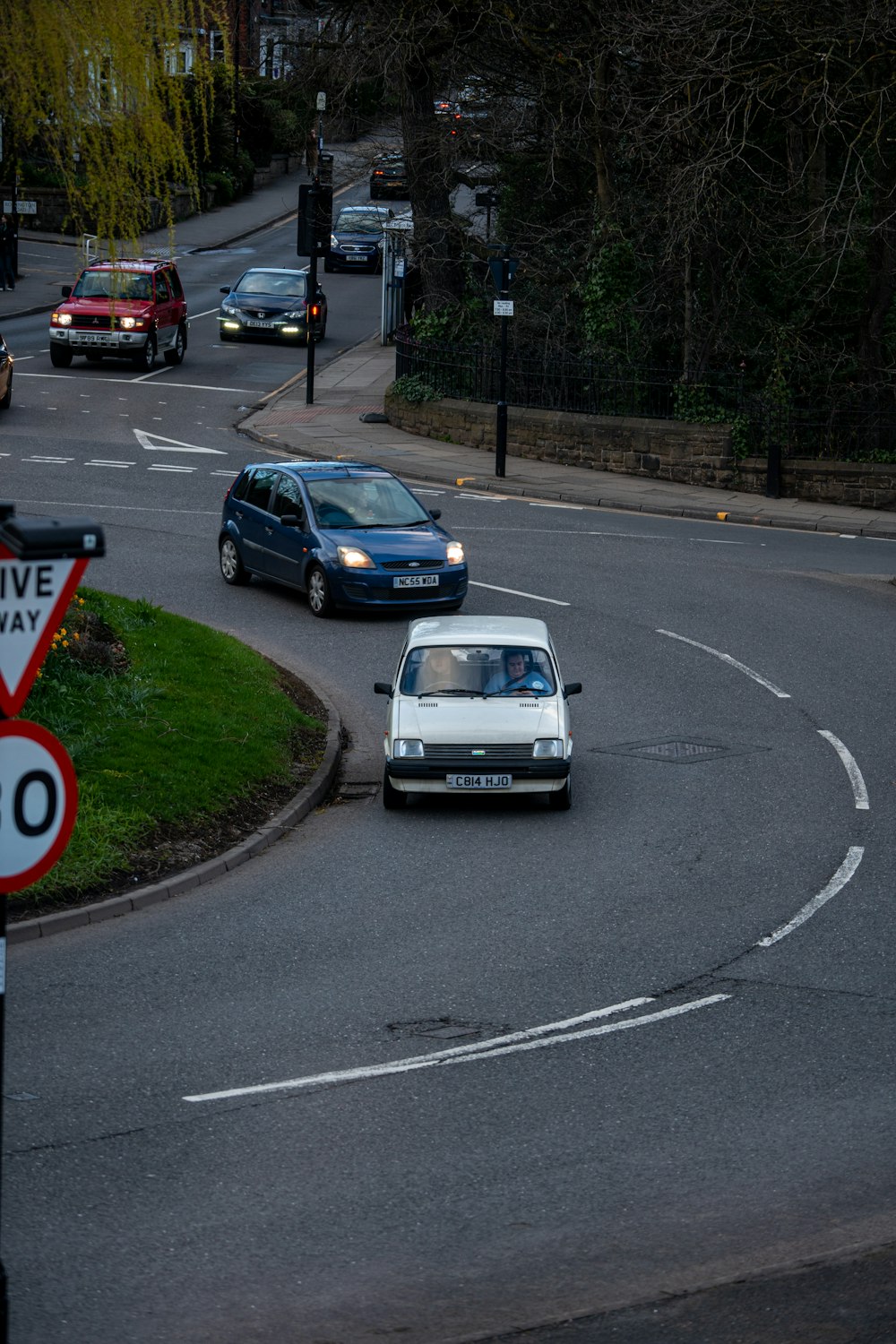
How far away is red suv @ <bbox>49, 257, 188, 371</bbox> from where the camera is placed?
42250 millimetres

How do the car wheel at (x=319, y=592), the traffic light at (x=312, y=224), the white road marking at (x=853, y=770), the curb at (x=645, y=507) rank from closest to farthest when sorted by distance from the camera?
the white road marking at (x=853, y=770)
the car wheel at (x=319, y=592)
the curb at (x=645, y=507)
the traffic light at (x=312, y=224)

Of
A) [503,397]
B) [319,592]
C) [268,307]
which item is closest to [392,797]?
[319,592]

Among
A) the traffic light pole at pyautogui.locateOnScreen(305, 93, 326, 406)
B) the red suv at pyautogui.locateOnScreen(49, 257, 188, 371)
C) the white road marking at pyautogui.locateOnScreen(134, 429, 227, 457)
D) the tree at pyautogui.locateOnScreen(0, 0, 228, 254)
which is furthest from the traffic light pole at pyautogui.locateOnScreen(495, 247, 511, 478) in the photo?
the tree at pyautogui.locateOnScreen(0, 0, 228, 254)

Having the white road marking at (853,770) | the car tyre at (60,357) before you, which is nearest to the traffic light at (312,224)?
the car tyre at (60,357)

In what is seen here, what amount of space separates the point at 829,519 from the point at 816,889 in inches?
739

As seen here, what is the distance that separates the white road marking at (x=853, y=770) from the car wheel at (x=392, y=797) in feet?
12.8

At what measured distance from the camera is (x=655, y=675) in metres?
19.8

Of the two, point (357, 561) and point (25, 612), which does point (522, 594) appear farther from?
point (25, 612)

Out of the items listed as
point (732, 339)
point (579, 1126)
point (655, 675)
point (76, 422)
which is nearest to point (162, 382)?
point (76, 422)

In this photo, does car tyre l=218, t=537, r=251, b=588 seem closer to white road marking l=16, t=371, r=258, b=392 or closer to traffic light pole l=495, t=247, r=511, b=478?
traffic light pole l=495, t=247, r=511, b=478

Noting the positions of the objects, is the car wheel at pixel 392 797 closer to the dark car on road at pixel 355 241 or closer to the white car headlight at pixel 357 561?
the white car headlight at pixel 357 561

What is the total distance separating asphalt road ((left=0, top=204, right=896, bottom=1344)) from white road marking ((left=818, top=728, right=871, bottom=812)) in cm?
4

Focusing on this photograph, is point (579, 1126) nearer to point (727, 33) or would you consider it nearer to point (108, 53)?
point (108, 53)

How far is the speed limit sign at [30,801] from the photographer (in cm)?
589
